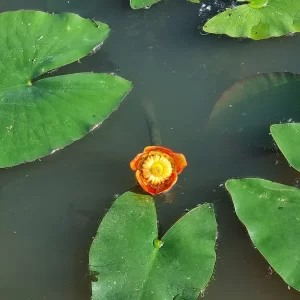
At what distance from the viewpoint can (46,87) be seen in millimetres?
1907

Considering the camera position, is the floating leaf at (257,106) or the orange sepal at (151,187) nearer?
the orange sepal at (151,187)

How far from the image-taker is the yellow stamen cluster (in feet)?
5.64

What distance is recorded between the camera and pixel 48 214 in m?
1.83

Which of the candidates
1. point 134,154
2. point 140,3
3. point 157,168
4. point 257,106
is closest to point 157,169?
point 157,168

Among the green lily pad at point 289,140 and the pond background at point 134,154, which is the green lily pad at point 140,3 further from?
the green lily pad at point 289,140

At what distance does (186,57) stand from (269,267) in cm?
94

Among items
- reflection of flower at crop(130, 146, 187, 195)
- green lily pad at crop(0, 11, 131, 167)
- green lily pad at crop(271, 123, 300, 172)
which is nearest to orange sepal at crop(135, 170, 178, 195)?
reflection of flower at crop(130, 146, 187, 195)

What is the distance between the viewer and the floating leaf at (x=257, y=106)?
1944 millimetres

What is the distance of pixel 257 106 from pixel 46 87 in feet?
2.74

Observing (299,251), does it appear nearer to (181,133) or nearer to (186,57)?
(181,133)

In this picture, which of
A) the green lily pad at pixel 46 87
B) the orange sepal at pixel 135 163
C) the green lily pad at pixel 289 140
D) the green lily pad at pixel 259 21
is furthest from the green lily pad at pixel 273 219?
the green lily pad at pixel 259 21

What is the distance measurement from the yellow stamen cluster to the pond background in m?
0.13

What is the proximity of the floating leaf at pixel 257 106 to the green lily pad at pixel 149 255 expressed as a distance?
406 mm

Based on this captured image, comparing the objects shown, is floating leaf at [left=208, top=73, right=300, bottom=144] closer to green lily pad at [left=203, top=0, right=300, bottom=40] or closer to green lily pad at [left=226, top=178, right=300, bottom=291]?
green lily pad at [left=203, top=0, right=300, bottom=40]
